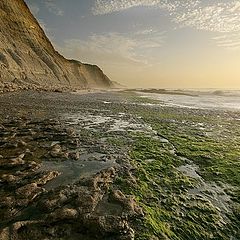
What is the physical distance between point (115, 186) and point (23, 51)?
55825 mm

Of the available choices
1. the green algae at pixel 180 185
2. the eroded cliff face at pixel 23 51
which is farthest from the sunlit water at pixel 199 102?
the eroded cliff face at pixel 23 51

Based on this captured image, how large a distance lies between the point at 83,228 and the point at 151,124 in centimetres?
1203

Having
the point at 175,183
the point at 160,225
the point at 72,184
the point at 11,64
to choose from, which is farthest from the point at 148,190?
the point at 11,64

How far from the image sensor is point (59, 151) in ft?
30.7

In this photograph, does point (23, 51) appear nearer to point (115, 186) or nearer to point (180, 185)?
point (115, 186)

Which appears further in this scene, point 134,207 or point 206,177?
point 206,177

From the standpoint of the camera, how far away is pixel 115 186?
680cm

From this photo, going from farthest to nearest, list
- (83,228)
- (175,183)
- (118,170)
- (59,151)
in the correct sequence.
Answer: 1. (59,151)
2. (118,170)
3. (175,183)
4. (83,228)

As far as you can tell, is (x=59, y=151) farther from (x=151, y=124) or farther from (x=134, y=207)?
(x=151, y=124)

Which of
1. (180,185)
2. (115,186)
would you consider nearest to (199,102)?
(180,185)

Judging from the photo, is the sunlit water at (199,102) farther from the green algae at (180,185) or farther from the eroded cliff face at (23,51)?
the eroded cliff face at (23,51)

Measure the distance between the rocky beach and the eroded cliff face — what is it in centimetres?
3545

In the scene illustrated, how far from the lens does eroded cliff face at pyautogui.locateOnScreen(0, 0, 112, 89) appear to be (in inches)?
1843

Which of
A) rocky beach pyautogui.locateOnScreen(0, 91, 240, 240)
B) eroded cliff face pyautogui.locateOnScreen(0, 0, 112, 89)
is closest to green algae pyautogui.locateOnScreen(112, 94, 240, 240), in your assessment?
rocky beach pyautogui.locateOnScreen(0, 91, 240, 240)
